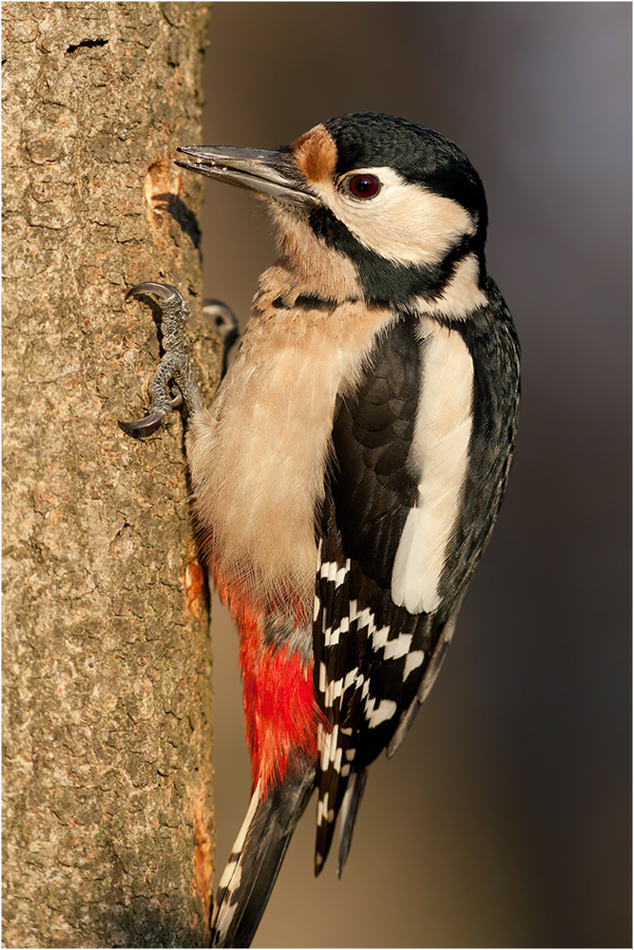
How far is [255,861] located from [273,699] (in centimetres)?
42

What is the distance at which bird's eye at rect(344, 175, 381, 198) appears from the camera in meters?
2.01

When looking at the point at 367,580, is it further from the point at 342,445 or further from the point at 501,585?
the point at 501,585

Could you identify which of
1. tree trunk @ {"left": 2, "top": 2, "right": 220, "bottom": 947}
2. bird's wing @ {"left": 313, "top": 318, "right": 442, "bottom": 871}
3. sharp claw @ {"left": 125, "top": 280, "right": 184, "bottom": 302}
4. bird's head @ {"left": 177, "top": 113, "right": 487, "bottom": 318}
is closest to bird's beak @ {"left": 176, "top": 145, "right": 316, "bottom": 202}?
bird's head @ {"left": 177, "top": 113, "right": 487, "bottom": 318}

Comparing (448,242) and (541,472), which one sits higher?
(448,242)

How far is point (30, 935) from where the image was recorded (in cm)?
161

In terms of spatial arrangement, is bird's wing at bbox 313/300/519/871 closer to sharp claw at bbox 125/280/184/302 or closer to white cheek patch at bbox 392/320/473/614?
white cheek patch at bbox 392/320/473/614

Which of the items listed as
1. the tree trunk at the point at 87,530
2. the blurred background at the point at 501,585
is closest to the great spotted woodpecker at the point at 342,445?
the tree trunk at the point at 87,530

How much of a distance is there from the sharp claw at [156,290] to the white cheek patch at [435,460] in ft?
2.09

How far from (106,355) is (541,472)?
12.2 ft

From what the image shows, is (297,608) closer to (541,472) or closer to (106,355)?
(106,355)

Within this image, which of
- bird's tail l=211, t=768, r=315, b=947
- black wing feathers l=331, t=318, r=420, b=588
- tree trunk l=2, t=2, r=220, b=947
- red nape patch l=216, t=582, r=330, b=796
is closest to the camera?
tree trunk l=2, t=2, r=220, b=947

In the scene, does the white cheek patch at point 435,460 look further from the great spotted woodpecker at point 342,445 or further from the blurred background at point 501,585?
the blurred background at point 501,585

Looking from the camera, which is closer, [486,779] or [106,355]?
[106,355]

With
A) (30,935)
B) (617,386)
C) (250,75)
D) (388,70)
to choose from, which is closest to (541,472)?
(617,386)
